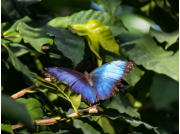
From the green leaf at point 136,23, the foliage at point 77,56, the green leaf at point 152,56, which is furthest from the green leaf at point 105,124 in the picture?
the green leaf at point 136,23

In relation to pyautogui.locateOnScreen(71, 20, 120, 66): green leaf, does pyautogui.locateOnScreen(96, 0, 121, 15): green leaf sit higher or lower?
higher

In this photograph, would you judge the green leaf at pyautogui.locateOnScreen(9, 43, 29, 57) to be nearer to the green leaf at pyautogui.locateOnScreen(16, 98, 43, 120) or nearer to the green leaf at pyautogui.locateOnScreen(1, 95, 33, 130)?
the green leaf at pyautogui.locateOnScreen(16, 98, 43, 120)

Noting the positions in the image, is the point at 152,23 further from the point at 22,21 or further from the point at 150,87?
the point at 22,21

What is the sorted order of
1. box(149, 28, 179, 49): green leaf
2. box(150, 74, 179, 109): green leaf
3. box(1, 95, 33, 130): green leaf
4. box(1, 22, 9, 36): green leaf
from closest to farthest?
1. box(1, 95, 33, 130): green leaf
2. box(1, 22, 9, 36): green leaf
3. box(149, 28, 179, 49): green leaf
4. box(150, 74, 179, 109): green leaf

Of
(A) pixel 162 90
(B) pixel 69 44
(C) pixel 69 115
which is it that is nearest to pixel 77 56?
(B) pixel 69 44

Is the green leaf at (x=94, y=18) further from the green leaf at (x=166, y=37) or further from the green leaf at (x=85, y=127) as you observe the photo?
the green leaf at (x=85, y=127)

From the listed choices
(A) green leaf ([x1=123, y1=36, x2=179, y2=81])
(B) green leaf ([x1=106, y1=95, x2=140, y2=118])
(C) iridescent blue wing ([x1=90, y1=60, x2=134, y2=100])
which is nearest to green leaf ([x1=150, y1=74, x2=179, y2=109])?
(A) green leaf ([x1=123, y1=36, x2=179, y2=81])

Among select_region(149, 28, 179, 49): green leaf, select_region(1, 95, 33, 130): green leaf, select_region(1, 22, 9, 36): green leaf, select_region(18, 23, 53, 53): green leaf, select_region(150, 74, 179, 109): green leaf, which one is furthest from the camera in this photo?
select_region(150, 74, 179, 109): green leaf
